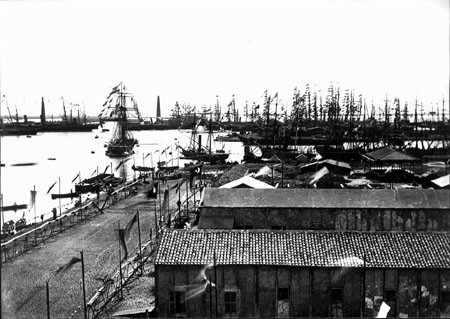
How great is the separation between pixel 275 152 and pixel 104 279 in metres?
59.3

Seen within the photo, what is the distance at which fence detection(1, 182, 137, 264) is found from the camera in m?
29.8

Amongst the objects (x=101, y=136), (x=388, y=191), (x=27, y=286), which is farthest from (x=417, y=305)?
(x=101, y=136)

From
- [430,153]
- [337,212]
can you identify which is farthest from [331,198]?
[430,153]

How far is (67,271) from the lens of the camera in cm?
2727

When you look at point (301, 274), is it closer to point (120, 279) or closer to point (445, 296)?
point (445, 296)

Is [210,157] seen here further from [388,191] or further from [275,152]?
[388,191]

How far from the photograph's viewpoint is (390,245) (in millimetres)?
20094

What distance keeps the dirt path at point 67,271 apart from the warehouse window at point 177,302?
4.21m

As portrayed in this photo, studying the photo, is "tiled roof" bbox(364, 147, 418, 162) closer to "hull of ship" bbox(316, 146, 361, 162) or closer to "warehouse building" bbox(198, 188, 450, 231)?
"hull of ship" bbox(316, 146, 361, 162)

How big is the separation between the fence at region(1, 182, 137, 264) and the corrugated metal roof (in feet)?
37.6

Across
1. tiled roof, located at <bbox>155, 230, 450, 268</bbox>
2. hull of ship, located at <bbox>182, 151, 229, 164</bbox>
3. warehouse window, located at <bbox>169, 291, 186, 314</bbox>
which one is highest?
tiled roof, located at <bbox>155, 230, 450, 268</bbox>

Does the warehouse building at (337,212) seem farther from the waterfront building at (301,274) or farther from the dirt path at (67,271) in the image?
the waterfront building at (301,274)

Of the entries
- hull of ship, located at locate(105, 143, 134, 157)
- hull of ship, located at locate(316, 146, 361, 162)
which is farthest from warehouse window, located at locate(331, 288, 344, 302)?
hull of ship, located at locate(105, 143, 134, 157)

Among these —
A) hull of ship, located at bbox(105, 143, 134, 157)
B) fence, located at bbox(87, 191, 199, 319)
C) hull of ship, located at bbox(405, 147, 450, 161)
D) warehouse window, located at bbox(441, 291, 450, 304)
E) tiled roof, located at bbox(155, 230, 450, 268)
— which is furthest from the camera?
hull of ship, located at bbox(105, 143, 134, 157)
